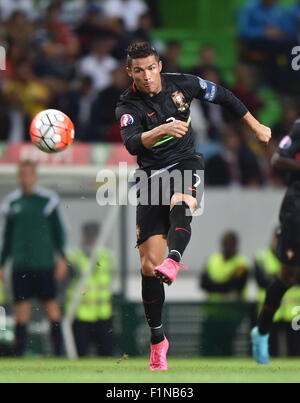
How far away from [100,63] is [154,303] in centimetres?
882

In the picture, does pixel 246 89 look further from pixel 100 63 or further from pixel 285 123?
pixel 100 63

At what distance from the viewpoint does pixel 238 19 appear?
1917 centimetres

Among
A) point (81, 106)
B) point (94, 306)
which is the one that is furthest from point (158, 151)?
point (81, 106)

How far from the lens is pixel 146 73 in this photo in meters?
8.59

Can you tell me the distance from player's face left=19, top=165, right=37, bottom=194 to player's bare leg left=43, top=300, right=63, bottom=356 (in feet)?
4.36

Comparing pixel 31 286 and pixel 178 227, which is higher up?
pixel 178 227

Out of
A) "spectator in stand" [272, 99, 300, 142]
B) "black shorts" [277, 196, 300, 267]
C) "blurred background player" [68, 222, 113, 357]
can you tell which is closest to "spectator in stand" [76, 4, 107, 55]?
"spectator in stand" [272, 99, 300, 142]

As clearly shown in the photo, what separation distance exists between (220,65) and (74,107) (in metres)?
3.80

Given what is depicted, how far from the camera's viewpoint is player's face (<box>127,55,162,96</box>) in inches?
337

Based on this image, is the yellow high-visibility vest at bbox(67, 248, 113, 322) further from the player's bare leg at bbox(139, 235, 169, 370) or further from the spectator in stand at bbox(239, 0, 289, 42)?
the spectator in stand at bbox(239, 0, 289, 42)

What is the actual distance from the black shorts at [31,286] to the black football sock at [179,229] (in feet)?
16.5

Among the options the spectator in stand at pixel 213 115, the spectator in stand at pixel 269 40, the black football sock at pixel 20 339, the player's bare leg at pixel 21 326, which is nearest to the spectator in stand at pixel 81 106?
the spectator in stand at pixel 213 115

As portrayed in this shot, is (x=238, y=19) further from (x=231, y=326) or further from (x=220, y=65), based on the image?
(x=231, y=326)
